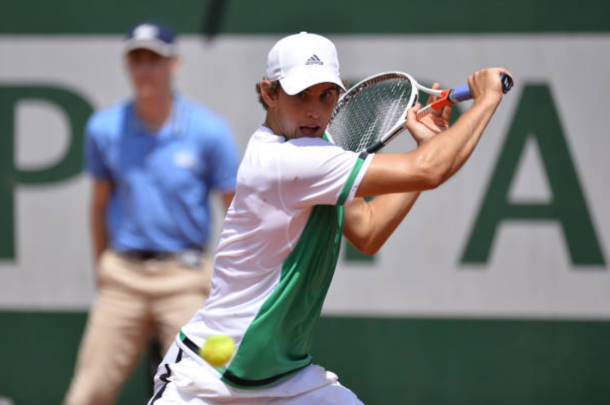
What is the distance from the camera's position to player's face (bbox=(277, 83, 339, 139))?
248cm

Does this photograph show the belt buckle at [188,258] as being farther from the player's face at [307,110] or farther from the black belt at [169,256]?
the player's face at [307,110]

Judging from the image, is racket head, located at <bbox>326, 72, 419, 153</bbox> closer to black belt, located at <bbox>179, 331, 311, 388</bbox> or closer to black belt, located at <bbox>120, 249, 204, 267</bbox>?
black belt, located at <bbox>179, 331, 311, 388</bbox>

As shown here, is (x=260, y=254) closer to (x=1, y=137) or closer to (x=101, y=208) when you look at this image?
(x=101, y=208)

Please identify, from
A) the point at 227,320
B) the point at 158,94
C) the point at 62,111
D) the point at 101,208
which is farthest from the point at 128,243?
the point at 227,320

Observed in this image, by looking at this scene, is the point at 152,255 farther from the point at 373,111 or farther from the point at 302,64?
the point at 302,64

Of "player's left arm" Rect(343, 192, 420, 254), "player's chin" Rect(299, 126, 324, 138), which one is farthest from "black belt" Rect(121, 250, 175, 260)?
"player's chin" Rect(299, 126, 324, 138)

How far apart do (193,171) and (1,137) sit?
125 centimetres

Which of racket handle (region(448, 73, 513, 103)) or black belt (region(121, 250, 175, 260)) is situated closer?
racket handle (region(448, 73, 513, 103))

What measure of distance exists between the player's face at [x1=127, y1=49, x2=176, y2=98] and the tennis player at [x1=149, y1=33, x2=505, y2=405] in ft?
6.14

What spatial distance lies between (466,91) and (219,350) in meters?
0.93

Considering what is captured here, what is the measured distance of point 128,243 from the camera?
Result: 4277 millimetres

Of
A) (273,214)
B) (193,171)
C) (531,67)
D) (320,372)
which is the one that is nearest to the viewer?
(273,214)

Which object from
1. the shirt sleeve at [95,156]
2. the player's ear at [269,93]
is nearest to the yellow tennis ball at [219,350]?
the player's ear at [269,93]

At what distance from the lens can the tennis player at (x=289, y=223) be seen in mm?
2361
